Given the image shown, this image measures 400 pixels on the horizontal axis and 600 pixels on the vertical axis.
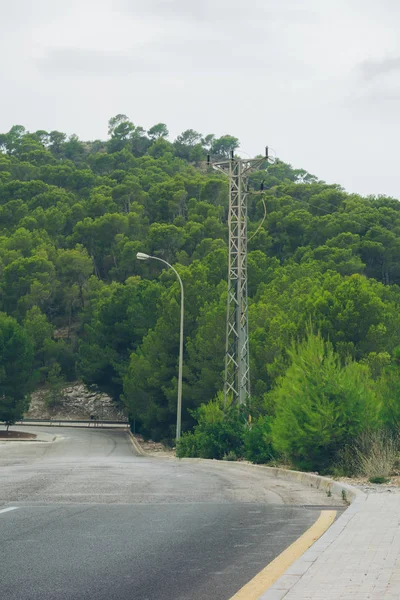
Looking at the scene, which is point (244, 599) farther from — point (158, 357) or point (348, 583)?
point (158, 357)

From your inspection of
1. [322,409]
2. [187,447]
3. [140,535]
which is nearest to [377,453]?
[322,409]

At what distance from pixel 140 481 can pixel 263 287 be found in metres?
54.5

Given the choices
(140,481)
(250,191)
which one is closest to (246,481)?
(140,481)

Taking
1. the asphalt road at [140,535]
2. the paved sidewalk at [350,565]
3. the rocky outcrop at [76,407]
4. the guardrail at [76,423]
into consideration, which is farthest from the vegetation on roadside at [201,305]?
the paved sidewalk at [350,565]

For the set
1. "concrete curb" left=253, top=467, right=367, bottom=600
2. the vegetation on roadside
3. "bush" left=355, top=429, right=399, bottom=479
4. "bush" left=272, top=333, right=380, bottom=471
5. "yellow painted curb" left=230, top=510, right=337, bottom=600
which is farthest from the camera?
the vegetation on roadside

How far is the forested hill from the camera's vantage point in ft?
166

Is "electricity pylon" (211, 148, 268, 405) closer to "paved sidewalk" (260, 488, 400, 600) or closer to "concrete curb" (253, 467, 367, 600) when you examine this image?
"concrete curb" (253, 467, 367, 600)

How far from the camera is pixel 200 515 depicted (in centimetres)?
1017

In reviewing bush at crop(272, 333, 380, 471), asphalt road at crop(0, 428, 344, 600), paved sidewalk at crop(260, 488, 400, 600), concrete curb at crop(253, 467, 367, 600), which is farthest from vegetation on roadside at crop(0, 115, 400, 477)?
paved sidewalk at crop(260, 488, 400, 600)

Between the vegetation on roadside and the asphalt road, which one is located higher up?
the vegetation on roadside

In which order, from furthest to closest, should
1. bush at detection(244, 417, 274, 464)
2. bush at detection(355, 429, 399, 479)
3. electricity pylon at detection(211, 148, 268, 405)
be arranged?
electricity pylon at detection(211, 148, 268, 405) → bush at detection(244, 417, 274, 464) → bush at detection(355, 429, 399, 479)

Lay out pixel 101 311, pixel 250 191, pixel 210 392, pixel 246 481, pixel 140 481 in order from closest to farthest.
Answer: pixel 140 481 < pixel 246 481 < pixel 250 191 < pixel 210 392 < pixel 101 311

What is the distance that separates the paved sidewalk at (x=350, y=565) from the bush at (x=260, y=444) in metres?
12.8

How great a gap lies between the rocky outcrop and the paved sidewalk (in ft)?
301
